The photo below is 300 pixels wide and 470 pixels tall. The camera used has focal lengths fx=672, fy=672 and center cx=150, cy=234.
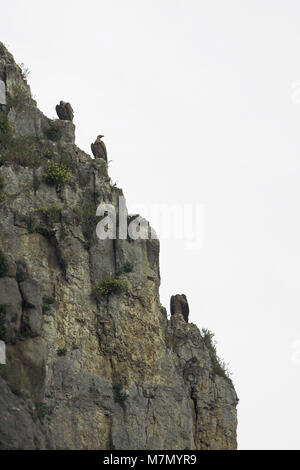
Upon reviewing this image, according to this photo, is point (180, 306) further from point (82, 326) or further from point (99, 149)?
point (99, 149)

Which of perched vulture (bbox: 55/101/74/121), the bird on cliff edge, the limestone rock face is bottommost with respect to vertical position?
the limestone rock face

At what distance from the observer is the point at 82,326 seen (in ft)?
124

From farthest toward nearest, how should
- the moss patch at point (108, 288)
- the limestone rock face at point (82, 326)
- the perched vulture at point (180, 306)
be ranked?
the perched vulture at point (180, 306)
the moss patch at point (108, 288)
the limestone rock face at point (82, 326)

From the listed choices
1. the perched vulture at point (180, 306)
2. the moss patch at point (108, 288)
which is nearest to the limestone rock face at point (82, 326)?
the moss patch at point (108, 288)

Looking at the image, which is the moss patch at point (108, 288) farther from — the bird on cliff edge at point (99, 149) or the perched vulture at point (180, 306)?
the bird on cliff edge at point (99, 149)

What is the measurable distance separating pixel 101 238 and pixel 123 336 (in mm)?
6275

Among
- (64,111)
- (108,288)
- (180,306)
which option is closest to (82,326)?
(108,288)

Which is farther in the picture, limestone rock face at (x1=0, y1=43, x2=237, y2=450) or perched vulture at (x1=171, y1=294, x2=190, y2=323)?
perched vulture at (x1=171, y1=294, x2=190, y2=323)

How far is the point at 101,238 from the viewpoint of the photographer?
41.0 meters

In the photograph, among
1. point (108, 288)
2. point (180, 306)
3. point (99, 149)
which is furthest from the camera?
point (99, 149)

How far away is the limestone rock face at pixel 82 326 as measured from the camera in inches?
1358

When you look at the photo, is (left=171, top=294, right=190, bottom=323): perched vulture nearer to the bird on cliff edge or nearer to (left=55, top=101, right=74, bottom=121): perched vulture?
the bird on cliff edge

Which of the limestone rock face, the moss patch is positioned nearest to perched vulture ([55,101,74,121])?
the limestone rock face

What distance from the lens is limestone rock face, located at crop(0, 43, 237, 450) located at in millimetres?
34500
